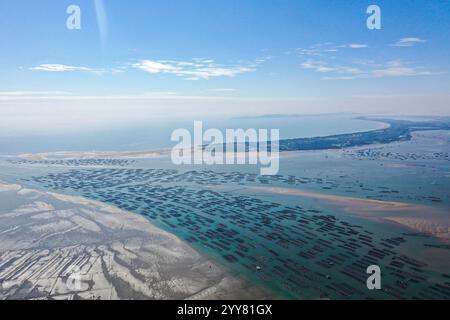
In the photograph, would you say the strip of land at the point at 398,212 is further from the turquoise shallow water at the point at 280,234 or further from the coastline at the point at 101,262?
the coastline at the point at 101,262

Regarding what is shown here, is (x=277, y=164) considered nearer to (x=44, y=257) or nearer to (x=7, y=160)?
(x=44, y=257)

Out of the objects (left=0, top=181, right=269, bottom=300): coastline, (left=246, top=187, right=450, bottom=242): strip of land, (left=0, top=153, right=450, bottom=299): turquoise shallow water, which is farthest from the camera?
(left=246, top=187, right=450, bottom=242): strip of land

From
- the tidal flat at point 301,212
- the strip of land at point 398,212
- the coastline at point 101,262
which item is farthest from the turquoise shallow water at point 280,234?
the coastline at point 101,262

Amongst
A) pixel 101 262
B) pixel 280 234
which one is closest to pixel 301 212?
pixel 280 234

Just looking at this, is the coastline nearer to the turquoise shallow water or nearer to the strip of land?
the turquoise shallow water

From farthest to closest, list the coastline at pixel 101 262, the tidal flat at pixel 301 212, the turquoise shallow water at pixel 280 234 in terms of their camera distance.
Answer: the tidal flat at pixel 301 212 < the turquoise shallow water at pixel 280 234 < the coastline at pixel 101 262

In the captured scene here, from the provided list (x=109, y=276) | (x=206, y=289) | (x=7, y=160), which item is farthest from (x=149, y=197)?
(x=7, y=160)

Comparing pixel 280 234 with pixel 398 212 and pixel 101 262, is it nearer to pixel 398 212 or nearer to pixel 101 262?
pixel 101 262

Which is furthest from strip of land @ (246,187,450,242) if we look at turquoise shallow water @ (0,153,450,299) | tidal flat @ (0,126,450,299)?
turquoise shallow water @ (0,153,450,299)
